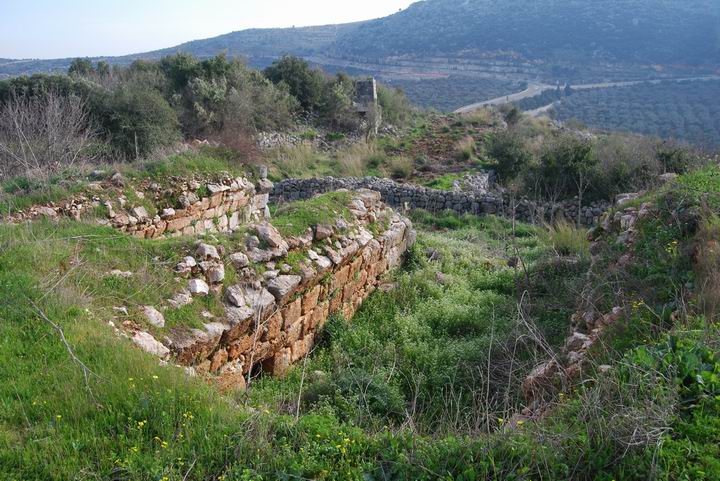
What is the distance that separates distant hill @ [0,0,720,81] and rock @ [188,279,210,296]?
46.7m

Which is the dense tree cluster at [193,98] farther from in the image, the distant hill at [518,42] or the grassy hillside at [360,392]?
the distant hill at [518,42]

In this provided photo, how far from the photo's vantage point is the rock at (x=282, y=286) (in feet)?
19.3

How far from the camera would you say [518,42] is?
76938 millimetres

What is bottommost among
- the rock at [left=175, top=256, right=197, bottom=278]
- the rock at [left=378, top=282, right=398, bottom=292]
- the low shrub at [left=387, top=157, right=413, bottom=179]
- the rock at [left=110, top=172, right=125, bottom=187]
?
the rock at [left=378, top=282, right=398, bottom=292]

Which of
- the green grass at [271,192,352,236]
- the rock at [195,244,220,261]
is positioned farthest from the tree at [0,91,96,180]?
the rock at [195,244,220,261]

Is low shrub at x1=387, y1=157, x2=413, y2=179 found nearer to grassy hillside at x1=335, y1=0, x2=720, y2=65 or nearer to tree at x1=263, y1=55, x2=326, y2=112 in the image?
tree at x1=263, y1=55, x2=326, y2=112

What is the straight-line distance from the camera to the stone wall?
4938mm

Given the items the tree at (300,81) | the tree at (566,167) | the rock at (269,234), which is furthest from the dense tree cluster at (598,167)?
the tree at (300,81)

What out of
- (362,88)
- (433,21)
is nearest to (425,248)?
(362,88)

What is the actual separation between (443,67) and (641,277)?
7114 centimetres

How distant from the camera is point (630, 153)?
577 inches

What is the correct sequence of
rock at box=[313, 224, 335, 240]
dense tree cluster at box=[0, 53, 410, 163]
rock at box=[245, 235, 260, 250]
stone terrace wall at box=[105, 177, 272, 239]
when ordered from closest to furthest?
rock at box=[245, 235, 260, 250] → rock at box=[313, 224, 335, 240] → stone terrace wall at box=[105, 177, 272, 239] → dense tree cluster at box=[0, 53, 410, 163]

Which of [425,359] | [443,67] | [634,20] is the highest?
[634,20]

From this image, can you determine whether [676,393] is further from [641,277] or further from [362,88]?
[362,88]
